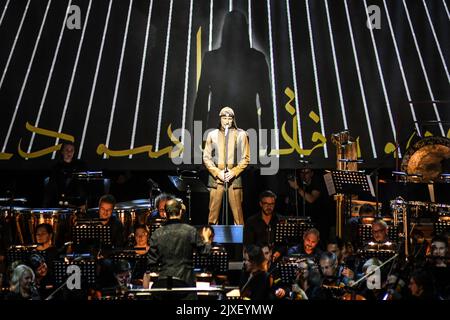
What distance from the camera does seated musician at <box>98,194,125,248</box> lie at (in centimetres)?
1086

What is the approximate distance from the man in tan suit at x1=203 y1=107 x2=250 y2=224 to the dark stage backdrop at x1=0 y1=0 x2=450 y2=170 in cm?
146

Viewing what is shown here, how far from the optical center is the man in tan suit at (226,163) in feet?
39.0

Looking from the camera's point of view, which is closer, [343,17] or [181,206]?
[181,206]

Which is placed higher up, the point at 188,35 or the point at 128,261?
the point at 188,35

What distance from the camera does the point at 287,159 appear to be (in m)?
13.3

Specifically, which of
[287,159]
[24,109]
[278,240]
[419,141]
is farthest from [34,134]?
[419,141]

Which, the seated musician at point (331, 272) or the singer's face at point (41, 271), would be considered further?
the singer's face at point (41, 271)

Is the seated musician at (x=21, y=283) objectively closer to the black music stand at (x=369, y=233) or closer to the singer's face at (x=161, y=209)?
the singer's face at (x=161, y=209)

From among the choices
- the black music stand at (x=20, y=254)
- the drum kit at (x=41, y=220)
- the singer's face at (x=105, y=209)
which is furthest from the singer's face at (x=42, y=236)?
the singer's face at (x=105, y=209)

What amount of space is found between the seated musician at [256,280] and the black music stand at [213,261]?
28.3 inches

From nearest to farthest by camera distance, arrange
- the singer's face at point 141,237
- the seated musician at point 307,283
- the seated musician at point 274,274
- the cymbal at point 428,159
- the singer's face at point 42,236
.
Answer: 1. the seated musician at point 307,283
2. the seated musician at point 274,274
3. the singer's face at point 42,236
4. the singer's face at point 141,237
5. the cymbal at point 428,159

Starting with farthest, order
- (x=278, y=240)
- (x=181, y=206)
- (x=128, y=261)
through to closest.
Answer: (x=278, y=240), (x=128, y=261), (x=181, y=206)

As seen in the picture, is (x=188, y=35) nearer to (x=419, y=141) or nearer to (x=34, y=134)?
(x=34, y=134)
